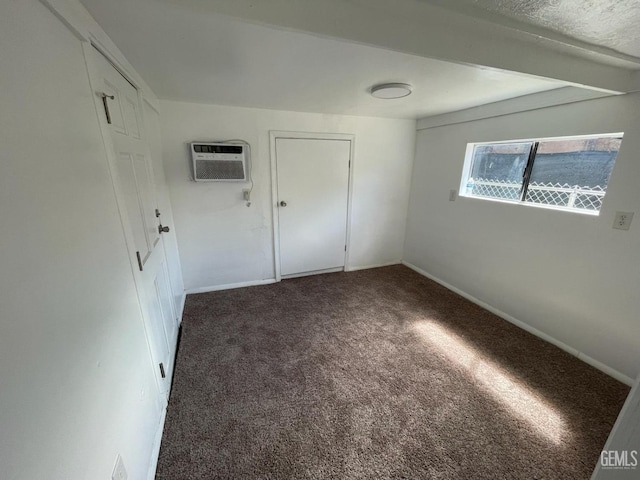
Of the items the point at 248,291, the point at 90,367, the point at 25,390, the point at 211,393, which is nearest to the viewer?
the point at 25,390

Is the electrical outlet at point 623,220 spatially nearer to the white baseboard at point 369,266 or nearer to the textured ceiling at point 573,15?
the textured ceiling at point 573,15

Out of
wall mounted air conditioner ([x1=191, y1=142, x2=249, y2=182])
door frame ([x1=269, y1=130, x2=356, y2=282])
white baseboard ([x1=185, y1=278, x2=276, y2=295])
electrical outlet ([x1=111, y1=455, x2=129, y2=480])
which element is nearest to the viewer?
electrical outlet ([x1=111, y1=455, x2=129, y2=480])

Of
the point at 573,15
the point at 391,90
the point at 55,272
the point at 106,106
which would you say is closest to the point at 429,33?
the point at 573,15

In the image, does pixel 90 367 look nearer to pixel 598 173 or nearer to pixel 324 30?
pixel 324 30

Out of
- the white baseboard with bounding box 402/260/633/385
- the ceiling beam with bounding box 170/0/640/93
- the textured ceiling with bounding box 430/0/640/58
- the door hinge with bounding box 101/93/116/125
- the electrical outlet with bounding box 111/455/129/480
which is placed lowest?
the white baseboard with bounding box 402/260/633/385

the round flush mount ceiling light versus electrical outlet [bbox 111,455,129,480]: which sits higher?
the round flush mount ceiling light

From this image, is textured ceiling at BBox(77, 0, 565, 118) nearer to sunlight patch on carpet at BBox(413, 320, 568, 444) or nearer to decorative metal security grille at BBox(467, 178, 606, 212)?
decorative metal security grille at BBox(467, 178, 606, 212)

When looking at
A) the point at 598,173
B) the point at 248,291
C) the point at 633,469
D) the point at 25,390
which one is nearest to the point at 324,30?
the point at 25,390

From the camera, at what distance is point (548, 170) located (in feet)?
7.12

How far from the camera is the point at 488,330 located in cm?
234

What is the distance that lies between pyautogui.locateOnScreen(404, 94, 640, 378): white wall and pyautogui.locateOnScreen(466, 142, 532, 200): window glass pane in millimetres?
131

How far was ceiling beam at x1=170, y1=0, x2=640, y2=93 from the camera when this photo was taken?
0.94 metres

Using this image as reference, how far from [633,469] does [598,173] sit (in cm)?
216

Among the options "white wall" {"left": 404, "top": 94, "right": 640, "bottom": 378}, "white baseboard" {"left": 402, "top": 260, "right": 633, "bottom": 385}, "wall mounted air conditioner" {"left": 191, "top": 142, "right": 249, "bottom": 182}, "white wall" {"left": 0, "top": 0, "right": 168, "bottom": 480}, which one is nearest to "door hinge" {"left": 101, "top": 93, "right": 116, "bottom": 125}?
"white wall" {"left": 0, "top": 0, "right": 168, "bottom": 480}
